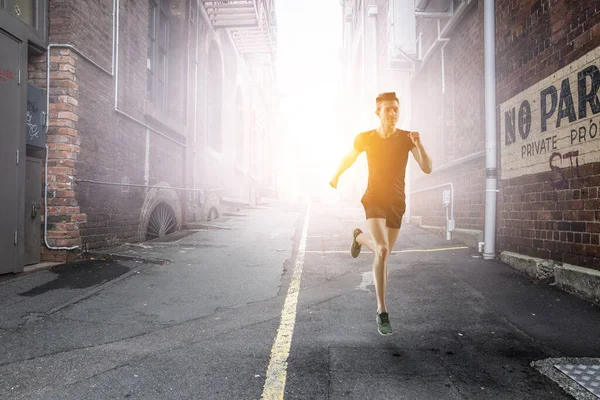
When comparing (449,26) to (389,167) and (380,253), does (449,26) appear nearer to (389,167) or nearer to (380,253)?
(389,167)

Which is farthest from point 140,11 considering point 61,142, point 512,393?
point 512,393

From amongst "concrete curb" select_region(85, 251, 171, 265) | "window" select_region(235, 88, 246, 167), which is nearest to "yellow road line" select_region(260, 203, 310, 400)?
"concrete curb" select_region(85, 251, 171, 265)

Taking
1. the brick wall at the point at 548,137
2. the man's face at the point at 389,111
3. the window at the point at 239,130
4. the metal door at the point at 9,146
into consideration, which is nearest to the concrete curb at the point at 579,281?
the brick wall at the point at 548,137

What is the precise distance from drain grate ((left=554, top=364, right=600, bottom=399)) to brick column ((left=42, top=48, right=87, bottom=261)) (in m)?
6.17

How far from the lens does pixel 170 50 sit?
11.4 meters

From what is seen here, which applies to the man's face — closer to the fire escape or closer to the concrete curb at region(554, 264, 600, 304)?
the concrete curb at region(554, 264, 600, 304)

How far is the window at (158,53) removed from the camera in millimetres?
10188

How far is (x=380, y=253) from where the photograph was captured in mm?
3432

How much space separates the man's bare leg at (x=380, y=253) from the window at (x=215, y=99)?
42.0ft

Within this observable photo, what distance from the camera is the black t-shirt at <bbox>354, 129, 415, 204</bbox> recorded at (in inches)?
137

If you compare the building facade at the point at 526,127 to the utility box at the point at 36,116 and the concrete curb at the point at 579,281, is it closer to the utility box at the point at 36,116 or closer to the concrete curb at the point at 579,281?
the concrete curb at the point at 579,281

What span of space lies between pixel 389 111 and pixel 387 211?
0.83 meters

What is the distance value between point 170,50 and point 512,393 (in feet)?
37.6

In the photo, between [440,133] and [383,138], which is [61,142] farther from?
[440,133]
